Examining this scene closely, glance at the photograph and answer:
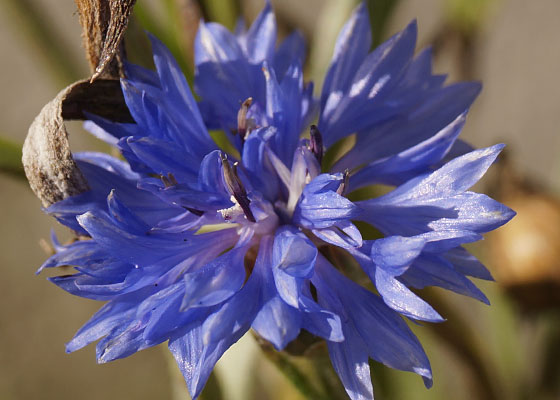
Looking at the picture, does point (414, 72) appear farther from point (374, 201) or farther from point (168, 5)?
point (168, 5)

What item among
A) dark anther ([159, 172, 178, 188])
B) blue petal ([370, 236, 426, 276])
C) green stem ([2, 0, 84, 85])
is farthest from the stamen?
green stem ([2, 0, 84, 85])

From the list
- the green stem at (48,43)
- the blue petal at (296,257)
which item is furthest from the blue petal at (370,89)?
the green stem at (48,43)

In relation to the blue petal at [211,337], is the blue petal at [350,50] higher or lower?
higher

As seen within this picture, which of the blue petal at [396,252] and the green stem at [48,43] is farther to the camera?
the green stem at [48,43]

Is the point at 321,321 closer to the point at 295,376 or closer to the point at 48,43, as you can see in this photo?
the point at 295,376

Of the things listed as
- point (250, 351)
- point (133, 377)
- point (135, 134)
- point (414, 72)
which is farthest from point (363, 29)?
point (133, 377)

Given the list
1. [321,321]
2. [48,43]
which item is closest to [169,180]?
[321,321]

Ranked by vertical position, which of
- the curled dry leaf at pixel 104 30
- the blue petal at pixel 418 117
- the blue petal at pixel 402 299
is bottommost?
the blue petal at pixel 402 299

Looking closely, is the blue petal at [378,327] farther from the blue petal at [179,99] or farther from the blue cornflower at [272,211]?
the blue petal at [179,99]
